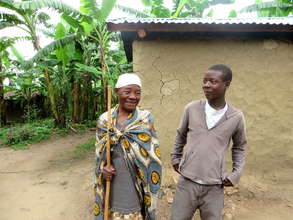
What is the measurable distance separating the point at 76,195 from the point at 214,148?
8.79 feet

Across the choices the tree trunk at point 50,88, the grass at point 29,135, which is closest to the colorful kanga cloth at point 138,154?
the grass at point 29,135

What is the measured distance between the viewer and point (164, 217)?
301 centimetres

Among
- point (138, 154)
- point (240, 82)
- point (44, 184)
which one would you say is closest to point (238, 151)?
point (138, 154)

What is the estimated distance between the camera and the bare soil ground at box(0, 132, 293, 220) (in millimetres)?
3125

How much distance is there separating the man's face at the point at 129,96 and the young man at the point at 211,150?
46 cm

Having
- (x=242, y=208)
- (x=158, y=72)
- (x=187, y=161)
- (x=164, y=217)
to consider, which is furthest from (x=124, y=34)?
(x=242, y=208)

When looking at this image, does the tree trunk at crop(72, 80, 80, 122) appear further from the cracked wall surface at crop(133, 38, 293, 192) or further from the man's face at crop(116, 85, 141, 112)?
the man's face at crop(116, 85, 141, 112)

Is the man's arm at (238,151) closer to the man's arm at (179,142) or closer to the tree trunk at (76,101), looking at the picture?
the man's arm at (179,142)

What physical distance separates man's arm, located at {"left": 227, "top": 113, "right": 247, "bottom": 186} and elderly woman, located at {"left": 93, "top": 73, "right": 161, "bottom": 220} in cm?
57

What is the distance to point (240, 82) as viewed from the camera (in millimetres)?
3480

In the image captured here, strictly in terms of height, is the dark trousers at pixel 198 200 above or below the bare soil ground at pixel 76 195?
above

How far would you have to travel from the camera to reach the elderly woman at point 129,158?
1.78 meters

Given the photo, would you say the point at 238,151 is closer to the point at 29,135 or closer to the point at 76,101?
the point at 29,135

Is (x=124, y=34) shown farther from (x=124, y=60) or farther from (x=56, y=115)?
(x=56, y=115)
